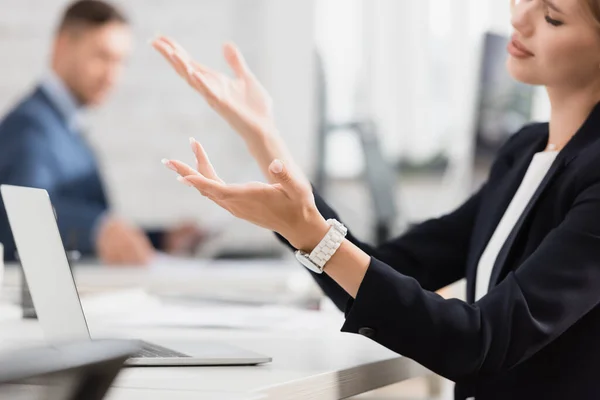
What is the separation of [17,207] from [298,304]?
844 millimetres

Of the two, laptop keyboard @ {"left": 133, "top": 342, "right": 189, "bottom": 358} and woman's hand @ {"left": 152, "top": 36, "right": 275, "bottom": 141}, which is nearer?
laptop keyboard @ {"left": 133, "top": 342, "right": 189, "bottom": 358}

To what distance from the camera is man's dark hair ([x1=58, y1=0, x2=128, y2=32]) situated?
3.35 metres

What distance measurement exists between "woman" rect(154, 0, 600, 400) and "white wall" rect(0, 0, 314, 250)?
106 inches

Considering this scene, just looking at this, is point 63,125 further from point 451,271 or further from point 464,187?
point 451,271

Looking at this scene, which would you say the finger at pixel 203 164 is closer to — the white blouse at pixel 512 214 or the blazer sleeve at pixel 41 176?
the white blouse at pixel 512 214

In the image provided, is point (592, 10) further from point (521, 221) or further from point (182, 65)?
point (182, 65)

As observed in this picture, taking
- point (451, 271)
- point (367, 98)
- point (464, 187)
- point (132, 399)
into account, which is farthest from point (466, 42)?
point (132, 399)

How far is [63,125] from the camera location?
10.7 ft

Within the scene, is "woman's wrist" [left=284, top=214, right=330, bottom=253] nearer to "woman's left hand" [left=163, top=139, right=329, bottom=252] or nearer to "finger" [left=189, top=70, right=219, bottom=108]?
"woman's left hand" [left=163, top=139, right=329, bottom=252]

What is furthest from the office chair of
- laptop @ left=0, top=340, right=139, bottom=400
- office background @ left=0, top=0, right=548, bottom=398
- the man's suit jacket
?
laptop @ left=0, top=340, right=139, bottom=400

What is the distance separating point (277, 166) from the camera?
0.81 m

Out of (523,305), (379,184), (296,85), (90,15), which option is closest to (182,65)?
(523,305)

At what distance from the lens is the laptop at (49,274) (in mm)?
947

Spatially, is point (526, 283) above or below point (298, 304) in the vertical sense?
above
